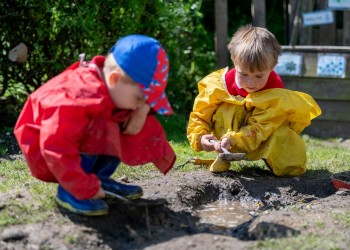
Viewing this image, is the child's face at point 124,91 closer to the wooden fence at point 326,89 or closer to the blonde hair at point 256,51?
the blonde hair at point 256,51

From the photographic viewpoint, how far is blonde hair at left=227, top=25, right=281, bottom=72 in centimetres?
488

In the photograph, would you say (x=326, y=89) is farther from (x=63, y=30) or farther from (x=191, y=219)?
(x=191, y=219)

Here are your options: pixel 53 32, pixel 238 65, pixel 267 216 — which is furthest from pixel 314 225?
pixel 53 32

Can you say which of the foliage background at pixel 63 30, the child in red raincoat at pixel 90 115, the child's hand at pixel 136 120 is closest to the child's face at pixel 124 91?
the child in red raincoat at pixel 90 115

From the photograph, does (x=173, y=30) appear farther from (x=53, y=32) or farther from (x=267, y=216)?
(x=267, y=216)

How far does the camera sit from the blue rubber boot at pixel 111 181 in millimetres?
3986

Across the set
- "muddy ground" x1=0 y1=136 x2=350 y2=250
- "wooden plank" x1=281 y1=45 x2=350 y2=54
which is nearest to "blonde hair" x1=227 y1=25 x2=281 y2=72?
"muddy ground" x1=0 y1=136 x2=350 y2=250

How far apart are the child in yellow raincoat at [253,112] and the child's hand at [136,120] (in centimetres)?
121

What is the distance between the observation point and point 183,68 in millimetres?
8367

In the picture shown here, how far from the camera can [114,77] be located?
3.64 metres

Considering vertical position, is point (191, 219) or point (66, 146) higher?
point (66, 146)

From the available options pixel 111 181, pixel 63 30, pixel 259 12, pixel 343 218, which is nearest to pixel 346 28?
pixel 259 12

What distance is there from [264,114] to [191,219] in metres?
1.21

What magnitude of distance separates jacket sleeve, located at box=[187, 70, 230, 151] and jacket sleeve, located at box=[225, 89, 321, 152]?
234 mm
